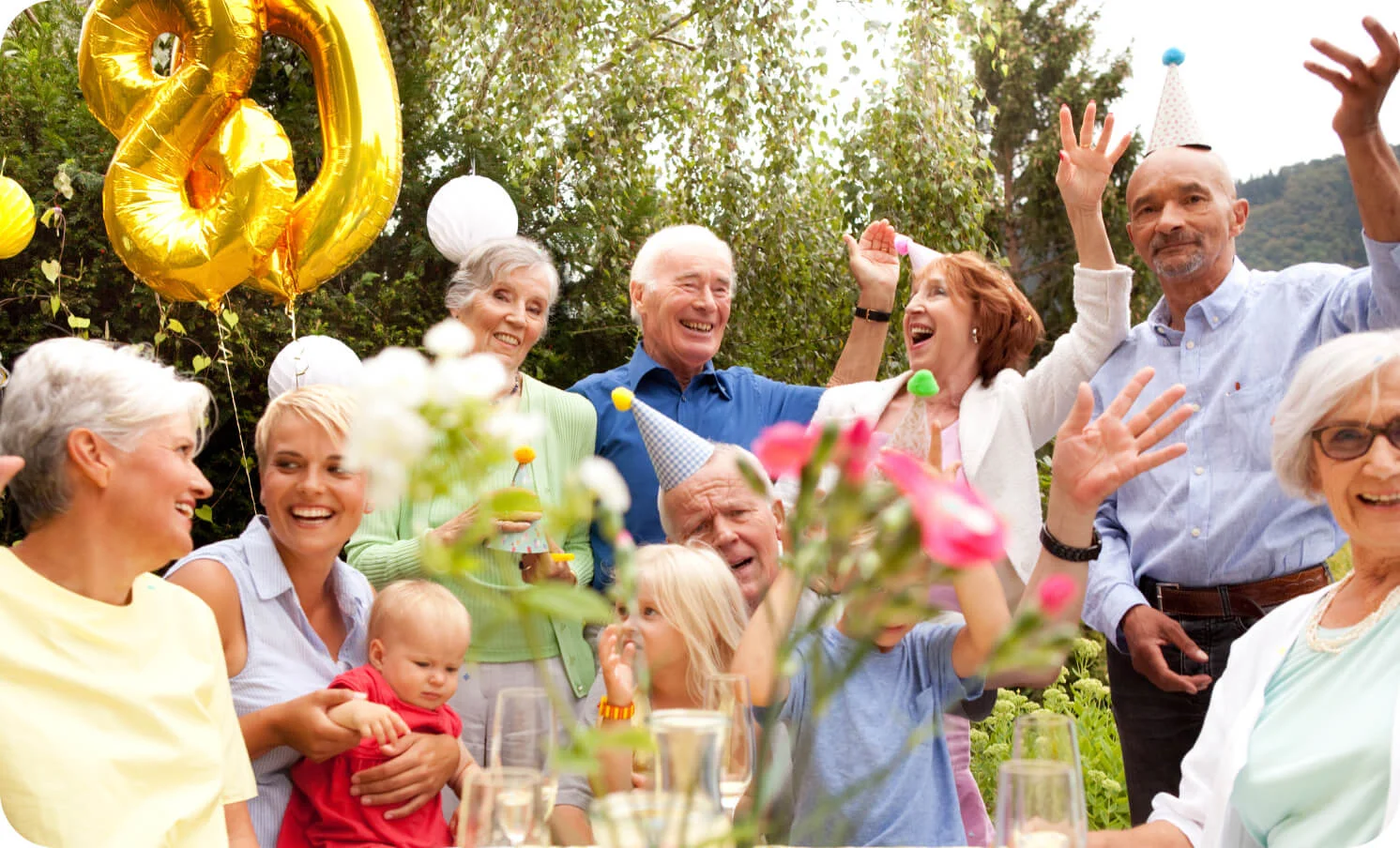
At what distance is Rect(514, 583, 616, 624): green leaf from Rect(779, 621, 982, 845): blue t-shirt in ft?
3.89

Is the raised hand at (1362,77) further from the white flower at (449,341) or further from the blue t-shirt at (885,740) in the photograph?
the white flower at (449,341)

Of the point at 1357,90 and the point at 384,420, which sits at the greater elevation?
the point at 1357,90

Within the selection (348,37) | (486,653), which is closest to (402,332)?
(348,37)

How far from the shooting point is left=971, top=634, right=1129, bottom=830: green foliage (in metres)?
3.90

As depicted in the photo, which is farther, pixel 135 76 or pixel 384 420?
pixel 135 76

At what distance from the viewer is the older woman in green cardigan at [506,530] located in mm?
2592

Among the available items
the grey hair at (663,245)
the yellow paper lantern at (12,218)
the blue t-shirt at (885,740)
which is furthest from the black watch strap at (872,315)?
the yellow paper lantern at (12,218)

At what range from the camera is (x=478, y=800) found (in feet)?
4.20

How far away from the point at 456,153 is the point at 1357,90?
13.3 ft

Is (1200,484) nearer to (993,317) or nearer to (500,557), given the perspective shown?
(993,317)

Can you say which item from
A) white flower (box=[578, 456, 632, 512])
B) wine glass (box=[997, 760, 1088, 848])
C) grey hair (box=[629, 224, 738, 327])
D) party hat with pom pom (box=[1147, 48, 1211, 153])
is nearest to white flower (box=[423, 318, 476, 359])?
white flower (box=[578, 456, 632, 512])

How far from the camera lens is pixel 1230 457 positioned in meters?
2.71

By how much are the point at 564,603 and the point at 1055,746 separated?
761 millimetres

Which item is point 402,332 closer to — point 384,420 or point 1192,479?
point 1192,479
